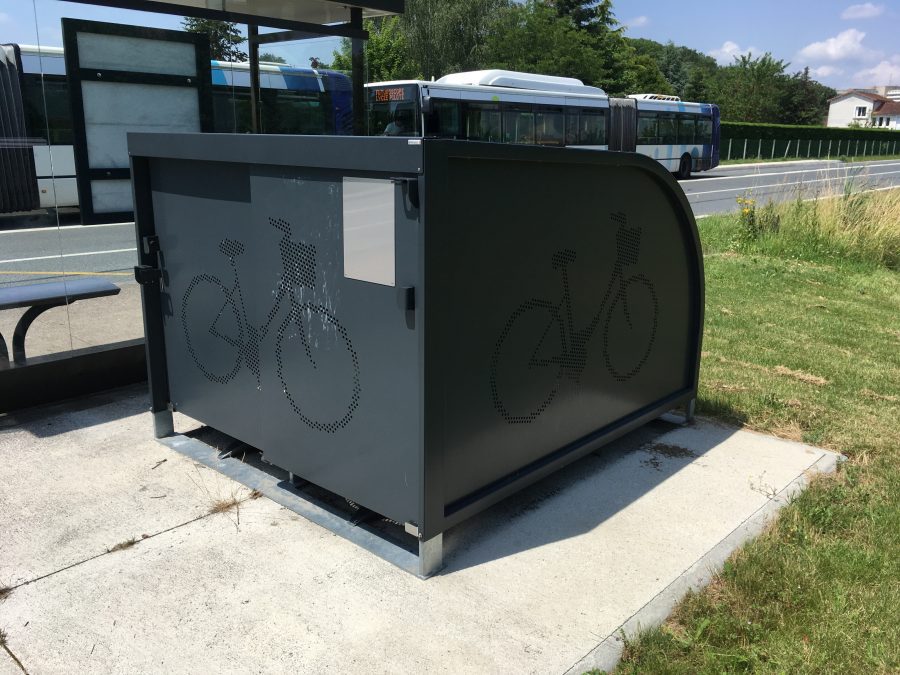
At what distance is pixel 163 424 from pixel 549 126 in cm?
1909

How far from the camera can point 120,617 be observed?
2.64m

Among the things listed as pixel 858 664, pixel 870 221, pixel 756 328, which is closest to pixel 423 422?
pixel 858 664

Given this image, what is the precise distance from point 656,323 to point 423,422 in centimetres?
188

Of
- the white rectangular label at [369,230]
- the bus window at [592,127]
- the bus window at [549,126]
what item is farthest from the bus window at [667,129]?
the white rectangular label at [369,230]

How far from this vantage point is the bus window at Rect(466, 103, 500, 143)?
1973 centimetres

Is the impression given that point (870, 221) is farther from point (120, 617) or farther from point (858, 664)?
point (120, 617)

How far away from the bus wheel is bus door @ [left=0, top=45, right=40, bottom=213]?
89.9 feet

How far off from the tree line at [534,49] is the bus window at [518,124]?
14.6 metres

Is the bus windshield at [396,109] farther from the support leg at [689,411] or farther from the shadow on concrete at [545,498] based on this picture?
the shadow on concrete at [545,498]

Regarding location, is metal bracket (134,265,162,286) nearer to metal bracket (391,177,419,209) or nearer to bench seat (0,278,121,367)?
bench seat (0,278,121,367)

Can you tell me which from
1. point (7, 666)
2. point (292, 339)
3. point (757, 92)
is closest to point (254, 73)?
point (292, 339)

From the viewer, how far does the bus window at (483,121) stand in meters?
19.7

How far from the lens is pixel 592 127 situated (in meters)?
23.4

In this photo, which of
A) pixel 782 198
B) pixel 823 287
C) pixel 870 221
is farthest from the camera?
pixel 782 198
